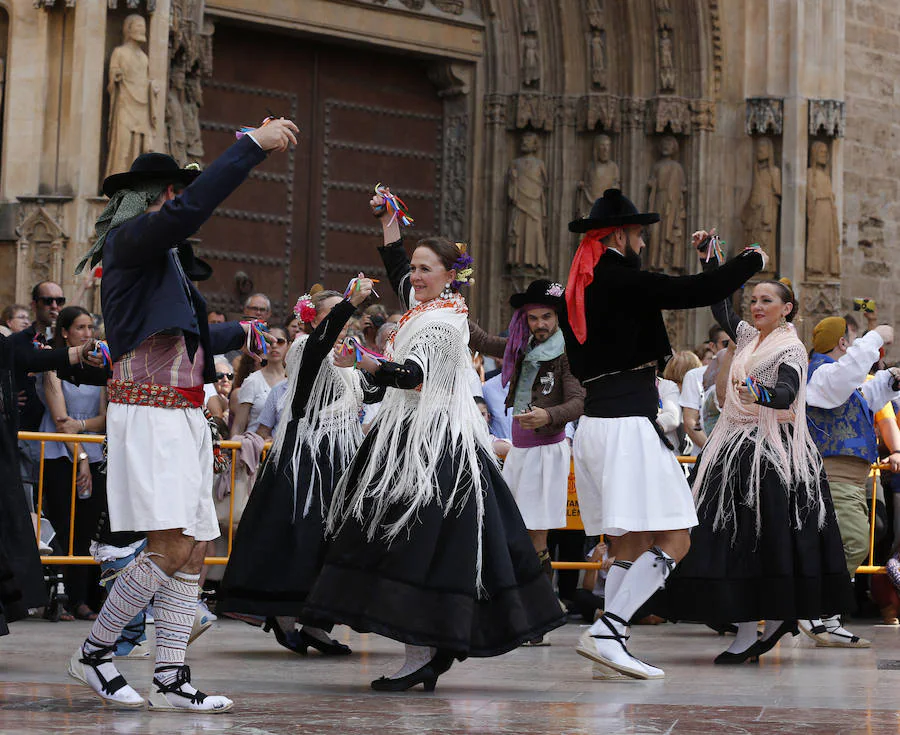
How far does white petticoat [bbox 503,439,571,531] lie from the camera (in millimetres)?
8844

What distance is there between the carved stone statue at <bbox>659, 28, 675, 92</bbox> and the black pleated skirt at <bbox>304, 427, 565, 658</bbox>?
1176cm

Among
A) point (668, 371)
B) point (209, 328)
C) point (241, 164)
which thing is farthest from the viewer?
point (668, 371)

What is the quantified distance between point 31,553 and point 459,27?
11.4 m

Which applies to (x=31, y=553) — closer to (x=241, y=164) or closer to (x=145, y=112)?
(x=241, y=164)

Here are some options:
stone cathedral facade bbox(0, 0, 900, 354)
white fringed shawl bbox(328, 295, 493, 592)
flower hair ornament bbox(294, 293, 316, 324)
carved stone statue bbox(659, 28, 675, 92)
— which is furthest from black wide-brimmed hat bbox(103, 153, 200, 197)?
carved stone statue bbox(659, 28, 675, 92)

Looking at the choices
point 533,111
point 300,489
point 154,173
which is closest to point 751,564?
point 300,489

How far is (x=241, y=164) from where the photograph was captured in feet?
17.9

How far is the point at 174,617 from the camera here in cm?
572

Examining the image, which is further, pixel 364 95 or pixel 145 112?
pixel 364 95

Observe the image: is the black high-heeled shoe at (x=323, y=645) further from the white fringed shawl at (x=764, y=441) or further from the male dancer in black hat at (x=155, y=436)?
the male dancer in black hat at (x=155, y=436)

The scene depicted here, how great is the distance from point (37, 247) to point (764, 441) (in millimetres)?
7387

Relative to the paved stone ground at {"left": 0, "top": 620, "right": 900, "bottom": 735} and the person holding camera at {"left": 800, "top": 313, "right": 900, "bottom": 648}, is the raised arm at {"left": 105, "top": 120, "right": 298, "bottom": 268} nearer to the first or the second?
the paved stone ground at {"left": 0, "top": 620, "right": 900, "bottom": 735}

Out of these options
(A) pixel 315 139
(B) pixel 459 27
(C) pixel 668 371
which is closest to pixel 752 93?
(B) pixel 459 27

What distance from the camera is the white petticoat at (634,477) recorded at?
6754 mm
